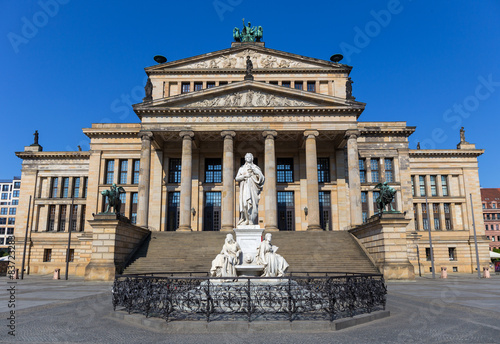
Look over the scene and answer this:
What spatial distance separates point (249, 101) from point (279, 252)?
17750 millimetres

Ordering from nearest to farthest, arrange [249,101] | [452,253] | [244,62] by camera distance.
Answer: [249,101], [244,62], [452,253]

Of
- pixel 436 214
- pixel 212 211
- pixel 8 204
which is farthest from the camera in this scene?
pixel 8 204

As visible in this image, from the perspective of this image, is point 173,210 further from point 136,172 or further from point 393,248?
point 393,248

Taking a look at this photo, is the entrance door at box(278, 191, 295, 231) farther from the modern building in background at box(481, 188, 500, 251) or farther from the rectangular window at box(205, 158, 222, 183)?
the modern building in background at box(481, 188, 500, 251)

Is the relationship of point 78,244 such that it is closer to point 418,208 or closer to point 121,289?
point 121,289

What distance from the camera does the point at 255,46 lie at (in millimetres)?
48219

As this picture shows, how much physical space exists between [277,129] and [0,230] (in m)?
119

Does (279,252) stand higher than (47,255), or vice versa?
(279,252)

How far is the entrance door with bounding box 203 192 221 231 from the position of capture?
45.0m

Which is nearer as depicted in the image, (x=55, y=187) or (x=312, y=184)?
(x=312, y=184)

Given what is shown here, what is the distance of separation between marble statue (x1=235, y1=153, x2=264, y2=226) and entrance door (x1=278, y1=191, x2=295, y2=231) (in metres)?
31.6

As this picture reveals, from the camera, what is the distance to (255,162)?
4644 centimetres

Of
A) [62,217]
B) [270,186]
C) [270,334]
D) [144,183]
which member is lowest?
[270,334]

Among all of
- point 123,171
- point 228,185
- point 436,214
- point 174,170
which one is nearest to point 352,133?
point 228,185
